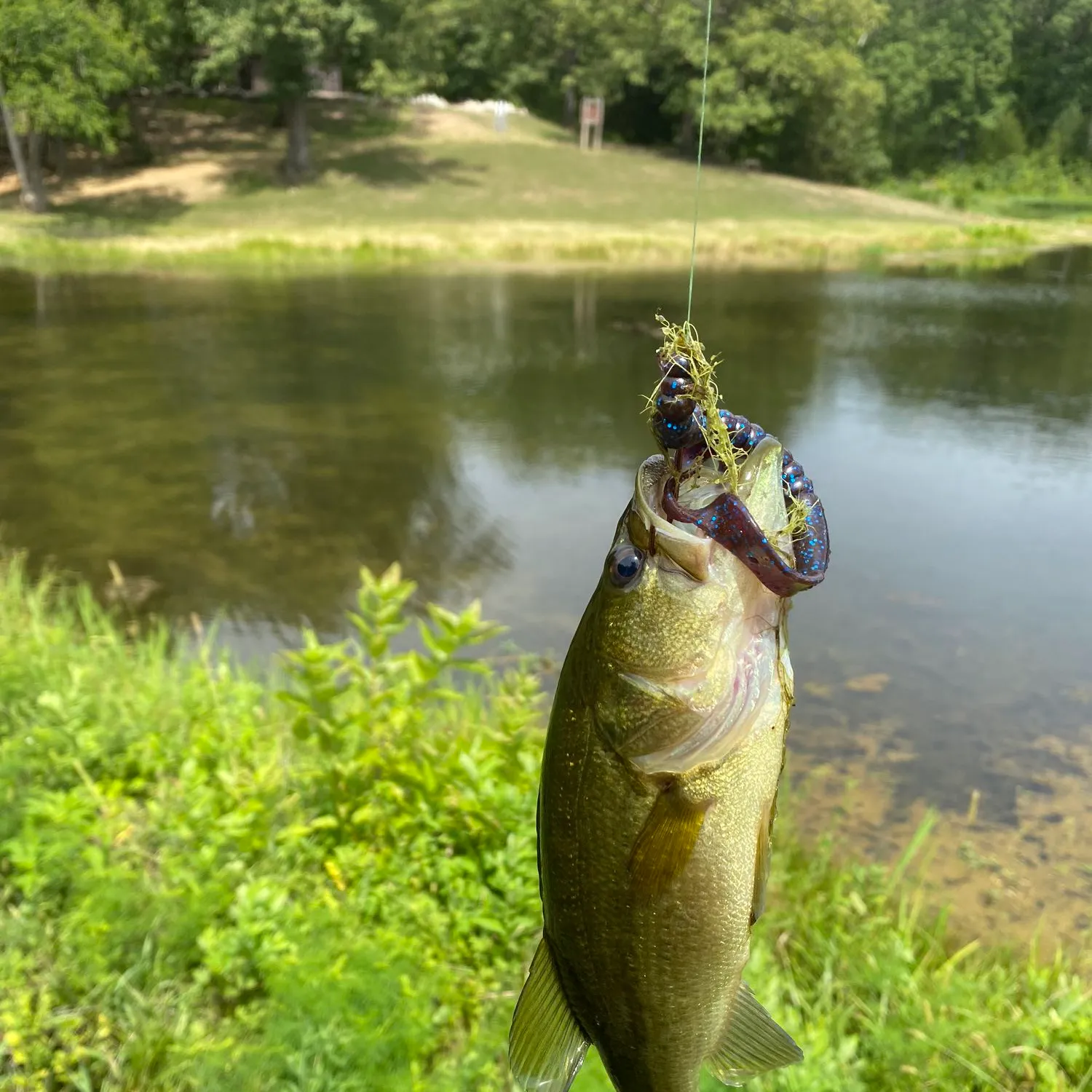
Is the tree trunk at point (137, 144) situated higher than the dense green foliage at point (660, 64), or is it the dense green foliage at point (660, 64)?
the dense green foliage at point (660, 64)

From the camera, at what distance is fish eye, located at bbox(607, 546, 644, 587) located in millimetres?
1265

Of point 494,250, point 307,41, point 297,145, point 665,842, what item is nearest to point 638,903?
point 665,842

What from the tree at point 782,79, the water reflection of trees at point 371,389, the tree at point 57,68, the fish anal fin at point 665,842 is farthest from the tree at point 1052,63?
the fish anal fin at point 665,842

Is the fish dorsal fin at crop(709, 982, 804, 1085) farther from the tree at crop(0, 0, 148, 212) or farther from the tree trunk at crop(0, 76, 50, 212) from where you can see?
the tree trunk at crop(0, 76, 50, 212)

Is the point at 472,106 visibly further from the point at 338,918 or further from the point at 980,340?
the point at 338,918

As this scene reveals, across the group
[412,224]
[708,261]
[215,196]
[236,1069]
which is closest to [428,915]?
[236,1069]

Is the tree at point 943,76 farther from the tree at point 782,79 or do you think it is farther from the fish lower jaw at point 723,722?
the fish lower jaw at point 723,722

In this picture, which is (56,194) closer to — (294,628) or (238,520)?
(238,520)

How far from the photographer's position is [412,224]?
930 inches

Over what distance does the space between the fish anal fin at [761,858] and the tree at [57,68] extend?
84.4 feet

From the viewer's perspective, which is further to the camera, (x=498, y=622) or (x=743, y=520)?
(x=498, y=622)

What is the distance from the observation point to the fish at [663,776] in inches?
48.3

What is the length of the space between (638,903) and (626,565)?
45cm

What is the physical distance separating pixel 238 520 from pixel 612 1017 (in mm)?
7796
